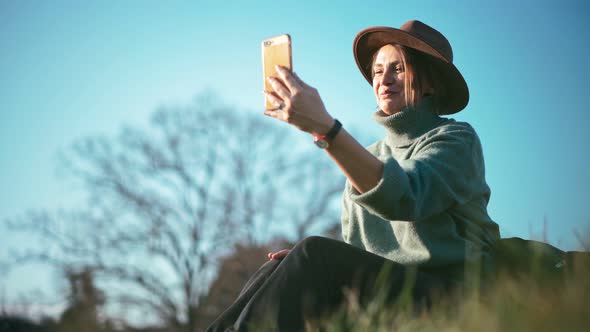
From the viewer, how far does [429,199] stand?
7.52 feet

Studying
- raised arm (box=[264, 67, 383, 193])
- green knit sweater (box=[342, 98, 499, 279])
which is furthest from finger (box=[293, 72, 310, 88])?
green knit sweater (box=[342, 98, 499, 279])

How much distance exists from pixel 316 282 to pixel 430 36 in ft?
5.33

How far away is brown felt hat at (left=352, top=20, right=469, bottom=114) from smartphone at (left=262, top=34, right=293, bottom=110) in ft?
3.51

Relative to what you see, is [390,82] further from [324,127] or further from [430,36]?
[324,127]

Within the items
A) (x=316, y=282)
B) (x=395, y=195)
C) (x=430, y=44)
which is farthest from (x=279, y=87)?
(x=430, y=44)

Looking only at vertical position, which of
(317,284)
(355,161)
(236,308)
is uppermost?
(355,161)

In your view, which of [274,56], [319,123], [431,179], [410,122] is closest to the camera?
[319,123]

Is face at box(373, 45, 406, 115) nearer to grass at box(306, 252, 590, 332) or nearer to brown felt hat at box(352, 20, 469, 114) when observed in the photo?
brown felt hat at box(352, 20, 469, 114)

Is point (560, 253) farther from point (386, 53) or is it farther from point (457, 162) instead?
point (386, 53)

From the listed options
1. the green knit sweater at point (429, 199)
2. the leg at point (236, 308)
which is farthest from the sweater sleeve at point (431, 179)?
the leg at point (236, 308)

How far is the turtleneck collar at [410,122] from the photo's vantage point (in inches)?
116

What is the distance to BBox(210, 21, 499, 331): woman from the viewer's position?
1993 millimetres

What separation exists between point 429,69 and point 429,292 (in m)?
1.50

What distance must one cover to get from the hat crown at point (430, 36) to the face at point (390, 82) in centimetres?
17
